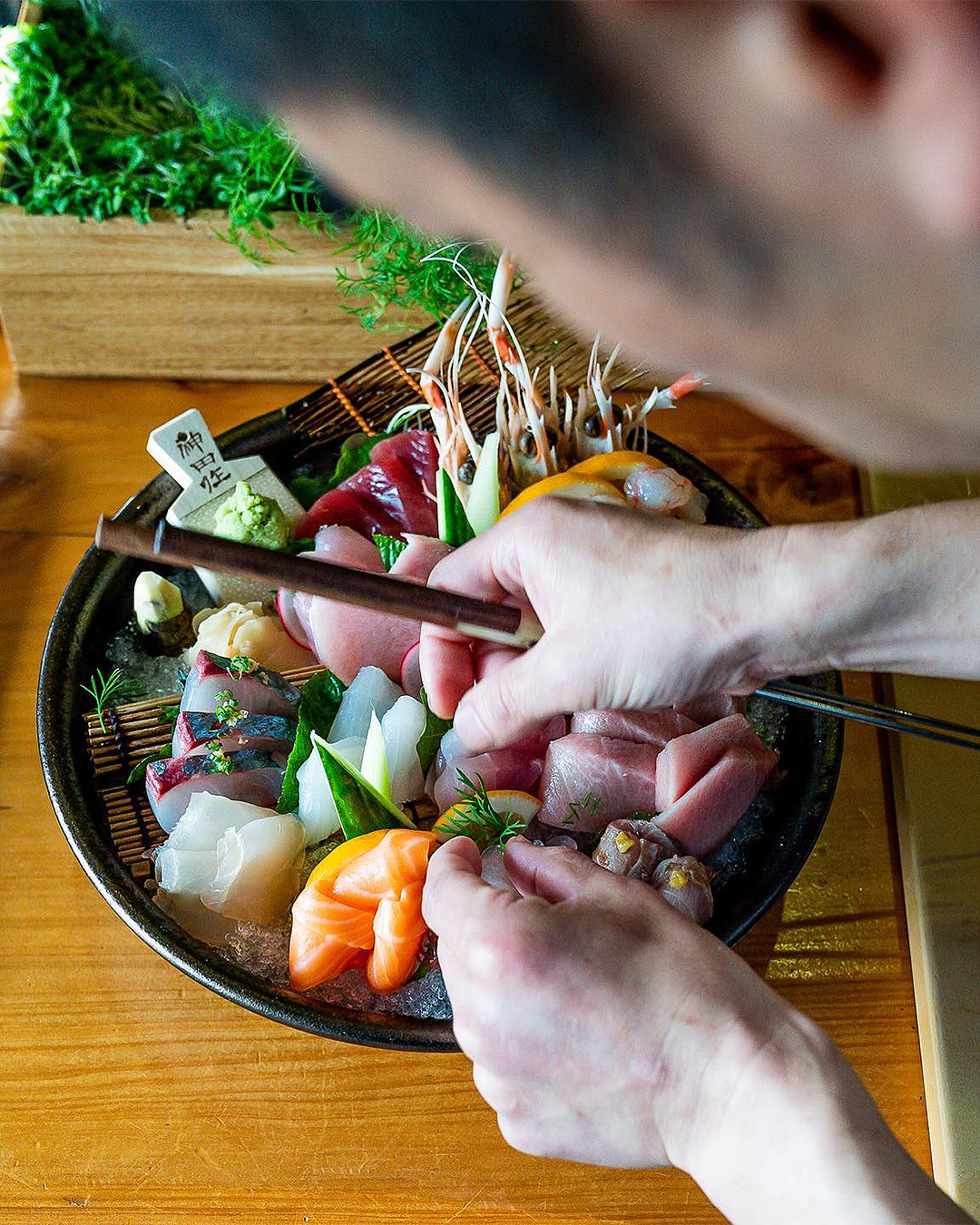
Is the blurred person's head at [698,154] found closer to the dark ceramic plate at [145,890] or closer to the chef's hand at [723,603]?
the chef's hand at [723,603]

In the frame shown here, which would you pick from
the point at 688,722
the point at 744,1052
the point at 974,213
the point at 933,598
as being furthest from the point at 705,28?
the point at 688,722

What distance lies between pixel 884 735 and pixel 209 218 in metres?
0.89

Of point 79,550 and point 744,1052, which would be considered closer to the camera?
point 744,1052

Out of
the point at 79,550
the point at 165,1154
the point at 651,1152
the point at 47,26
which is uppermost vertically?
the point at 47,26

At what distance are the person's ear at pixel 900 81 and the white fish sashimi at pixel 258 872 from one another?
0.77 meters

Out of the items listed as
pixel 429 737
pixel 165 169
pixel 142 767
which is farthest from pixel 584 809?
pixel 165 169

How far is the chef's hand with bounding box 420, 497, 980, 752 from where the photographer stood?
2.24 ft

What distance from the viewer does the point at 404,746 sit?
2.88 ft

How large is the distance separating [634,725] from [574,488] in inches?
8.9

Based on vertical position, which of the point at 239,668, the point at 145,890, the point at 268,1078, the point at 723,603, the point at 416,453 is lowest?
the point at 268,1078

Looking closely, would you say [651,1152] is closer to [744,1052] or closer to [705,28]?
[744,1052]

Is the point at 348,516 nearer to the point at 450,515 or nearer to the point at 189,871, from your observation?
the point at 450,515

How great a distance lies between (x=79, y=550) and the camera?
1180 millimetres

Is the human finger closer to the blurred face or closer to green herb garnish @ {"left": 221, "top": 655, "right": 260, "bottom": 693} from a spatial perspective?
green herb garnish @ {"left": 221, "top": 655, "right": 260, "bottom": 693}
